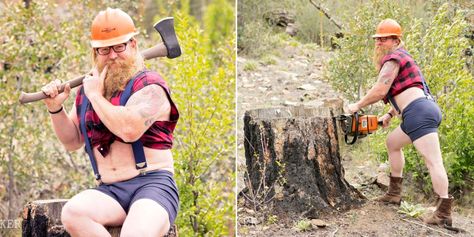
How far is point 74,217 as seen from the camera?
288 cm

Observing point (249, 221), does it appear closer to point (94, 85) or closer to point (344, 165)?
point (344, 165)

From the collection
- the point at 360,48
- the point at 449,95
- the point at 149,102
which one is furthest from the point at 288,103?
the point at 149,102

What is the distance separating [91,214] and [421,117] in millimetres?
2342

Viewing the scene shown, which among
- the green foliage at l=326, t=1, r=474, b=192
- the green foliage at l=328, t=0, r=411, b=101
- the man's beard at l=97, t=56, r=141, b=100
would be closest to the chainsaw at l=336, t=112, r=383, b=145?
the green foliage at l=326, t=1, r=474, b=192

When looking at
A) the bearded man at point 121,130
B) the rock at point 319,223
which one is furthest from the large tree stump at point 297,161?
the bearded man at point 121,130

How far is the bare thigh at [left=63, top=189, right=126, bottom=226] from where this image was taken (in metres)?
2.90

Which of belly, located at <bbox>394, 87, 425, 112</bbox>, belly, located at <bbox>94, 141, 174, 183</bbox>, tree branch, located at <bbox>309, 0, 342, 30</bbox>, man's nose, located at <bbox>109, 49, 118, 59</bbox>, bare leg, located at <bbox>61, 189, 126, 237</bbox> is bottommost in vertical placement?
bare leg, located at <bbox>61, 189, 126, 237</bbox>

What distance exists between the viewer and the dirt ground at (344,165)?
4.54 meters

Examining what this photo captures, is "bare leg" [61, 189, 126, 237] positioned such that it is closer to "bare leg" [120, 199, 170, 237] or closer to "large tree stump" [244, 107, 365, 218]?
"bare leg" [120, 199, 170, 237]

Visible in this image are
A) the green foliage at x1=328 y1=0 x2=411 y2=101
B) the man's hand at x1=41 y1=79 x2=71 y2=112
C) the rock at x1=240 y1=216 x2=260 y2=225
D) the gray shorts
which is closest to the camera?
the man's hand at x1=41 y1=79 x2=71 y2=112

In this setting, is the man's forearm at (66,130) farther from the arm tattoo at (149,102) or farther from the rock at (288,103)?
the rock at (288,103)

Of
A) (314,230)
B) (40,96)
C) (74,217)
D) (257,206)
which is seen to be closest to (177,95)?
(257,206)

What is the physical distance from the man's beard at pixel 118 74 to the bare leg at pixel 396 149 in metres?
2.11

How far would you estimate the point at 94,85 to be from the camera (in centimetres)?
305
